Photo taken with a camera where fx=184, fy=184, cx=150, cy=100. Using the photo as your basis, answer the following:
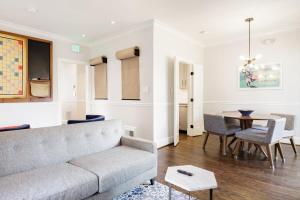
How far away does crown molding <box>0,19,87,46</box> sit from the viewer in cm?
396

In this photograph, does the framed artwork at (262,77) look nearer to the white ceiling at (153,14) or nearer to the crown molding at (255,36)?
the crown molding at (255,36)

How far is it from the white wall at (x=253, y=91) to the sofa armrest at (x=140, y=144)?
12.3 ft

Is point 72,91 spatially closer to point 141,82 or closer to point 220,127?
point 141,82

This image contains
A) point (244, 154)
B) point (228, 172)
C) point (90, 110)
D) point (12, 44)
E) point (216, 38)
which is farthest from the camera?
point (90, 110)

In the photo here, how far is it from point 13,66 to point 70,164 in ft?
10.8

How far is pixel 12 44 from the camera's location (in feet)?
13.2

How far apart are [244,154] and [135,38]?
3428 mm

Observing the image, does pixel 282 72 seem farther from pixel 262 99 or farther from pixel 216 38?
pixel 216 38

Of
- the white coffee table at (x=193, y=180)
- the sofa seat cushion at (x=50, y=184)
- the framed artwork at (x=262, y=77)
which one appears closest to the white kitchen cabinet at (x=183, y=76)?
the framed artwork at (x=262, y=77)

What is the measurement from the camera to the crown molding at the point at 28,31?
13.0 ft

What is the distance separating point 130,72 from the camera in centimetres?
449

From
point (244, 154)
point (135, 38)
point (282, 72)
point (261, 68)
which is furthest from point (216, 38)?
point (244, 154)

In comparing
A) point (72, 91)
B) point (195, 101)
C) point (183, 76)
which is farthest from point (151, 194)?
point (72, 91)

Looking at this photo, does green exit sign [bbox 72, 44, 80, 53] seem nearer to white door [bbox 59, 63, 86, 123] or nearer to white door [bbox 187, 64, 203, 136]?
white door [bbox 59, 63, 86, 123]
